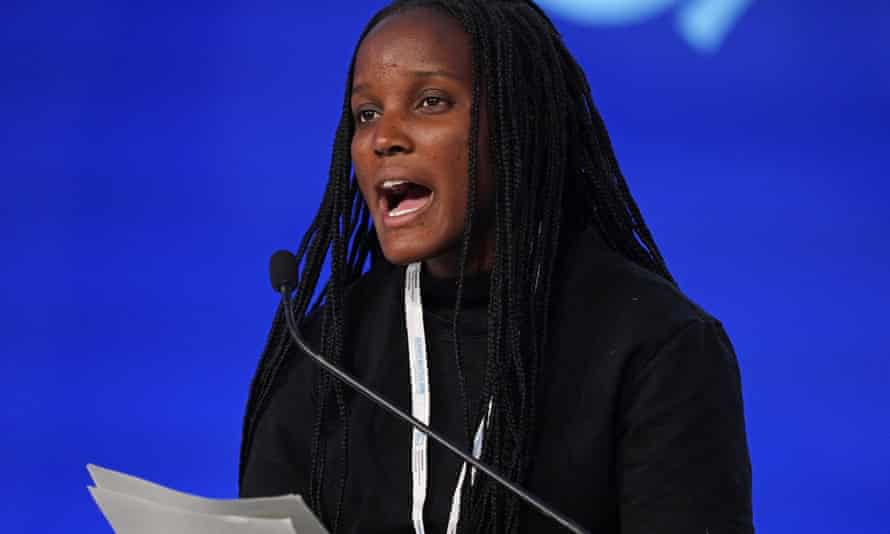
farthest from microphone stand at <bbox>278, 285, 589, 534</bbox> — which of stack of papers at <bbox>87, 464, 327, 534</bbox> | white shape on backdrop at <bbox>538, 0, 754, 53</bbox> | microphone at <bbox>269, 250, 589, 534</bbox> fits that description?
white shape on backdrop at <bbox>538, 0, 754, 53</bbox>

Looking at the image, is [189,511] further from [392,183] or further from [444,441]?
[392,183]

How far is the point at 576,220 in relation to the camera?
1.67 m

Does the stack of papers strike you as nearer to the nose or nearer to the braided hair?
the braided hair

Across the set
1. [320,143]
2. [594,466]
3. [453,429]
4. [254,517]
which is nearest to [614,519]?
[594,466]

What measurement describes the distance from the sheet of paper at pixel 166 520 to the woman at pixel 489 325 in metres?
0.32

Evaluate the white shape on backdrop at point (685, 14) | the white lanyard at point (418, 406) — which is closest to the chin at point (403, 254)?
the white lanyard at point (418, 406)

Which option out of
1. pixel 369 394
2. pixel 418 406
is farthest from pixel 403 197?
pixel 369 394

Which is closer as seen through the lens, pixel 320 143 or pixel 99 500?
pixel 99 500

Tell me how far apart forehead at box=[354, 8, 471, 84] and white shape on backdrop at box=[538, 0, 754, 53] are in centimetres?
95

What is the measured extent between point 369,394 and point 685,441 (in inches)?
13.1

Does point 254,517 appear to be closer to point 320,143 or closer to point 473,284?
point 473,284

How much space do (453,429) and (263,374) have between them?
29 centimetres

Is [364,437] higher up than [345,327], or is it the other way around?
[345,327]

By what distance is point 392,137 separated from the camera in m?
1.54
